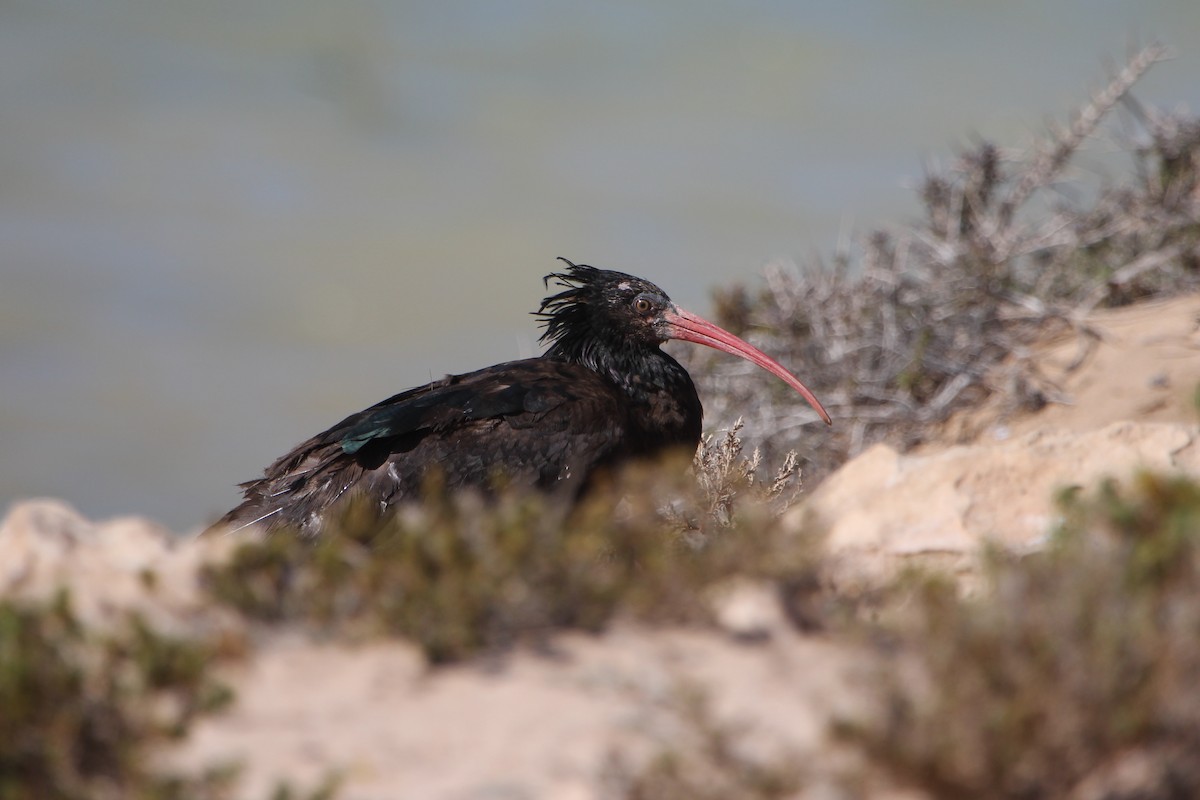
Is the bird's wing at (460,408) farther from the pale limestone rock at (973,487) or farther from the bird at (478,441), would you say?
the pale limestone rock at (973,487)

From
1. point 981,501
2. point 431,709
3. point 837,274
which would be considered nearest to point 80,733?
point 431,709

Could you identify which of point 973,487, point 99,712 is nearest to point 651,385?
point 973,487

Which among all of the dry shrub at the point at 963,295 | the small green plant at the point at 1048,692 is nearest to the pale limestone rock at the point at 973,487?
the small green plant at the point at 1048,692

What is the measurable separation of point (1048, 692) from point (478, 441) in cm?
407

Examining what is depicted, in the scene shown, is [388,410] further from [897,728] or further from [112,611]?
[897,728]

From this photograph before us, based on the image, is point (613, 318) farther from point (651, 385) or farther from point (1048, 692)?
point (1048, 692)

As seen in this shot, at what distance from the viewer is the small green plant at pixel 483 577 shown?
3422 mm

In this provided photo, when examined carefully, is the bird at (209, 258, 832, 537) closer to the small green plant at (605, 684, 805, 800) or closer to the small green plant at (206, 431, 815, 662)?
the small green plant at (206, 431, 815, 662)

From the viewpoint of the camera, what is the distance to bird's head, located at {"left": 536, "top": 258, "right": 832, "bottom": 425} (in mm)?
7730

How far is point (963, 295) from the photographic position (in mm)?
11758

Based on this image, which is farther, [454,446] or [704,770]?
[454,446]

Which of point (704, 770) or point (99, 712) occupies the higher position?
point (99, 712)

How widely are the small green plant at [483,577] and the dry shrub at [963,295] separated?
743 cm

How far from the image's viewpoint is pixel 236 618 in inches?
140
